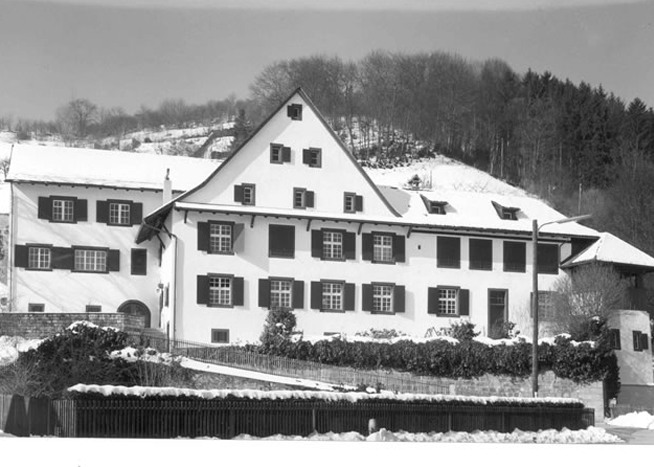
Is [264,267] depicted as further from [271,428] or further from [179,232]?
[271,428]

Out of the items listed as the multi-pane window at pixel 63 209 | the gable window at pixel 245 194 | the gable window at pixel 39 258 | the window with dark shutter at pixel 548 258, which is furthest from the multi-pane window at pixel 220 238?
the window with dark shutter at pixel 548 258

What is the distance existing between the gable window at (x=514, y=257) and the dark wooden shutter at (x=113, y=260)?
12.0 m

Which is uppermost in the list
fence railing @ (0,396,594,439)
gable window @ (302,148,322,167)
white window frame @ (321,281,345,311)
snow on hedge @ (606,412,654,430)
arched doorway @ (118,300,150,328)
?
gable window @ (302,148,322,167)

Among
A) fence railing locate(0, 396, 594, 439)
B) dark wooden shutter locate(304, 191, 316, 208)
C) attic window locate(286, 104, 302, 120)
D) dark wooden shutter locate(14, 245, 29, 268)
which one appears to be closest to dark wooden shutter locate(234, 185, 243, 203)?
dark wooden shutter locate(304, 191, 316, 208)

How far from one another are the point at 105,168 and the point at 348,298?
25.8 feet

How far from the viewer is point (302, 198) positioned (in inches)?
1330

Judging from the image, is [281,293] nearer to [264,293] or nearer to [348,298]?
[264,293]

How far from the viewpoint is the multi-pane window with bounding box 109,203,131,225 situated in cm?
3244

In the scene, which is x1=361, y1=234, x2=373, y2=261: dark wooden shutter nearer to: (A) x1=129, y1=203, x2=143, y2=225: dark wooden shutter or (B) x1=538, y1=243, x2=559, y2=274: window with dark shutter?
(B) x1=538, y1=243, x2=559, y2=274: window with dark shutter

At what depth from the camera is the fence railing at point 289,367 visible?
2780 centimetres

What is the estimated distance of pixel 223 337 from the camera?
31766 mm

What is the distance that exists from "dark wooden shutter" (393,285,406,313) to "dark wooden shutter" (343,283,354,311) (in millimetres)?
1394

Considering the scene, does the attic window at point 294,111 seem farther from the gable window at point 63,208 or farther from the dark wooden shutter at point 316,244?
the gable window at point 63,208

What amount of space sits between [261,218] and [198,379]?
338 inches
